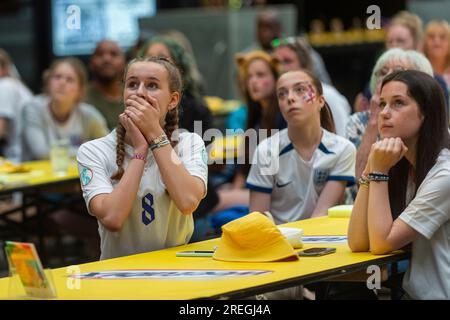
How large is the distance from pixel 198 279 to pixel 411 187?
43.6 inches

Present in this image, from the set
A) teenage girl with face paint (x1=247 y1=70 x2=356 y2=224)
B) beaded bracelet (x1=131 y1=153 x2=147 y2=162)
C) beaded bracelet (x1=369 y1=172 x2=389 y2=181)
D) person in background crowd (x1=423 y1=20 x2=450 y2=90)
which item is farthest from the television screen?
Answer: beaded bracelet (x1=369 y1=172 x2=389 y2=181)

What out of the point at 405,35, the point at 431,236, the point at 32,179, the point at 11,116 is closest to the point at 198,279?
the point at 431,236

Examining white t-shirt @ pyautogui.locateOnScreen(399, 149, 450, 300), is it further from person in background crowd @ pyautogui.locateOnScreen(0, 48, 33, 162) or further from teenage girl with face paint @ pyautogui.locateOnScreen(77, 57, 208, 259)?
person in background crowd @ pyautogui.locateOnScreen(0, 48, 33, 162)

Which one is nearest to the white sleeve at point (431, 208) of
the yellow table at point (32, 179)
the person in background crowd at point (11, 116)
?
the yellow table at point (32, 179)

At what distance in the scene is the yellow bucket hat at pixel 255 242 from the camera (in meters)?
4.07

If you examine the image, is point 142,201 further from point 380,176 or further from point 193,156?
point 380,176

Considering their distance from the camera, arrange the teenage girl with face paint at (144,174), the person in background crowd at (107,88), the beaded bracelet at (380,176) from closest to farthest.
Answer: the beaded bracelet at (380,176) → the teenage girl with face paint at (144,174) → the person in background crowd at (107,88)

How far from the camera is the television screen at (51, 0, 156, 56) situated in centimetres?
1401

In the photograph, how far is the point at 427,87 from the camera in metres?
4.31

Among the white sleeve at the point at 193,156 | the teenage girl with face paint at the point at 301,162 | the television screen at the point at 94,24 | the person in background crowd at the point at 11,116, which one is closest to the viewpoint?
the white sleeve at the point at 193,156

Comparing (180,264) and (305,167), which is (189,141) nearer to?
(180,264)

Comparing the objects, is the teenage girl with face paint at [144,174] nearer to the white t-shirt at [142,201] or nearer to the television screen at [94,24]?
the white t-shirt at [142,201]

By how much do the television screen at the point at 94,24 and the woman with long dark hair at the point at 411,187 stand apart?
9684 mm

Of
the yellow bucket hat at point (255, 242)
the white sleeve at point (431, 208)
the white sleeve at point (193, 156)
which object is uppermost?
the white sleeve at point (193, 156)
